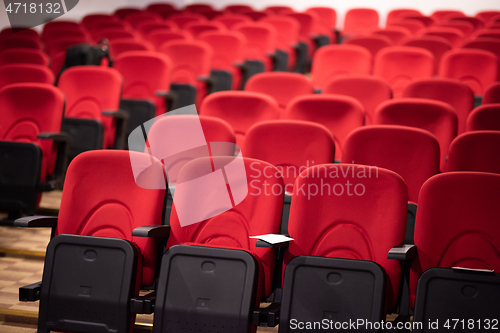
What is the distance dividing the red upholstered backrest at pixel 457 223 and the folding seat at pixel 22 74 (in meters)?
1.48

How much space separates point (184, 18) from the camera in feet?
11.4

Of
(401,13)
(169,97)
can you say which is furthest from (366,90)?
(401,13)

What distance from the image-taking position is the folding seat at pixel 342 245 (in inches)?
35.8

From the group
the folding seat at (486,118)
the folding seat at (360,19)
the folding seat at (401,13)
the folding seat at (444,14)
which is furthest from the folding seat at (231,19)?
the folding seat at (486,118)

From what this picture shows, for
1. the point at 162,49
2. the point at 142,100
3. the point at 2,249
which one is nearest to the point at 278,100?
the point at 142,100

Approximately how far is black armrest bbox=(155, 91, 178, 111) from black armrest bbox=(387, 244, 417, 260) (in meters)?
1.31

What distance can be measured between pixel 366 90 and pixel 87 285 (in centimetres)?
118

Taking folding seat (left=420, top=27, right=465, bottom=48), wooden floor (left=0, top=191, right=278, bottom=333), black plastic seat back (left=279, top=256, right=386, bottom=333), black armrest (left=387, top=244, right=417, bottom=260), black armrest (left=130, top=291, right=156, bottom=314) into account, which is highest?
folding seat (left=420, top=27, right=465, bottom=48)

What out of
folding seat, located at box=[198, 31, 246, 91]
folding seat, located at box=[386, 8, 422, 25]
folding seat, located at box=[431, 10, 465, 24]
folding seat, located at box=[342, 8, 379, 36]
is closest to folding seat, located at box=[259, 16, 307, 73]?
folding seat, located at box=[198, 31, 246, 91]

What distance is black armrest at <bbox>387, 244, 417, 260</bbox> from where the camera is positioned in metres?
0.91

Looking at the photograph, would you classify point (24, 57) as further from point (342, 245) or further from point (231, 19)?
point (342, 245)

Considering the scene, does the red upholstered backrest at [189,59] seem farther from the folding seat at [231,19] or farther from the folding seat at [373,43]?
the folding seat at [231,19]

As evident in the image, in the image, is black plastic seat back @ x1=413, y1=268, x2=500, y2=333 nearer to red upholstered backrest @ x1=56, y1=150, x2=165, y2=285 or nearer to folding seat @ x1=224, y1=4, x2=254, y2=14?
red upholstered backrest @ x1=56, y1=150, x2=165, y2=285

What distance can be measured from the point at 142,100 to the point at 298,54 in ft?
4.38
